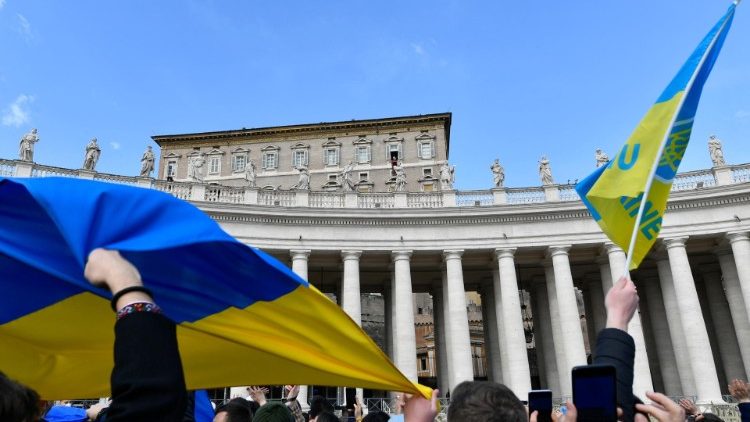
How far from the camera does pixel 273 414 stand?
6.36 metres

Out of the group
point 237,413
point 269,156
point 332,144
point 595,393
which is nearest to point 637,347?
point 237,413

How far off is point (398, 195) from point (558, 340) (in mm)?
14269

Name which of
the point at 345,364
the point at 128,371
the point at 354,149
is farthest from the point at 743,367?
the point at 354,149

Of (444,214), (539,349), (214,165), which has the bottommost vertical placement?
(539,349)

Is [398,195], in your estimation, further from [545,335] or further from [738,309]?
[738,309]

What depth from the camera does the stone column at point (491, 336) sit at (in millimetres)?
38469

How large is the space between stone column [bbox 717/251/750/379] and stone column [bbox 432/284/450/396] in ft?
60.3

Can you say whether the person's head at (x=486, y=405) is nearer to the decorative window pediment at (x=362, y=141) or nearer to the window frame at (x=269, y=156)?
the decorative window pediment at (x=362, y=141)

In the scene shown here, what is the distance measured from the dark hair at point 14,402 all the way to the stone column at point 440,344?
35274 mm

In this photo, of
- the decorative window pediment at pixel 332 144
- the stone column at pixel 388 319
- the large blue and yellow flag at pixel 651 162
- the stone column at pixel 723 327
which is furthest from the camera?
the decorative window pediment at pixel 332 144

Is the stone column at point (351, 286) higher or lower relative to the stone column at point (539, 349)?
higher

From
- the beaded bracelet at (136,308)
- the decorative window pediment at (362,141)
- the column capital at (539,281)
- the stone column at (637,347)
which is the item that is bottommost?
the beaded bracelet at (136,308)

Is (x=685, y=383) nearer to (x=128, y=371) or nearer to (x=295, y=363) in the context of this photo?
(x=295, y=363)

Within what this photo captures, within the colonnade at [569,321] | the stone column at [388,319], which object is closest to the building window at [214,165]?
the stone column at [388,319]
